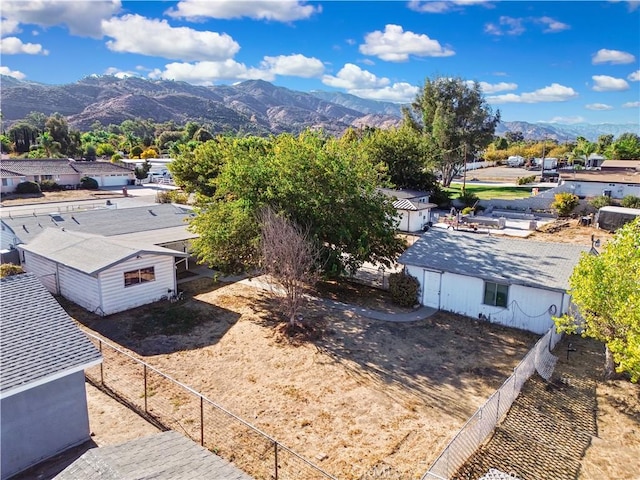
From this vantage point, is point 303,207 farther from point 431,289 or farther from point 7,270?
point 7,270

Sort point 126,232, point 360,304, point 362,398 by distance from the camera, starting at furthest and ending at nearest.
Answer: point 126,232 < point 360,304 < point 362,398

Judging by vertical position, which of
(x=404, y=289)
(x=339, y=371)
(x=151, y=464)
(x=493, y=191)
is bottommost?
(x=339, y=371)

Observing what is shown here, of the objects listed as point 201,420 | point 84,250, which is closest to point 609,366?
point 201,420

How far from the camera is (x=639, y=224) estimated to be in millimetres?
14039

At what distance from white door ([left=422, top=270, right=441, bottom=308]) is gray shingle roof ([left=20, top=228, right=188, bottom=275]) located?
1186cm

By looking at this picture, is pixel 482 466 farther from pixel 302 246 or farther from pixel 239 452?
pixel 302 246

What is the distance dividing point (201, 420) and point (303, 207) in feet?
37.7

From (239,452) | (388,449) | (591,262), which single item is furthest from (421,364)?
(239,452)

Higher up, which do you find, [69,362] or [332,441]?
[69,362]

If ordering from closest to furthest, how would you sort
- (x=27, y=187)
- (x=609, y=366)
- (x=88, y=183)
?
1. (x=609, y=366)
2. (x=27, y=187)
3. (x=88, y=183)

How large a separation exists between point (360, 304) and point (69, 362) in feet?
44.7

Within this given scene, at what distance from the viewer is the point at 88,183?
2552 inches

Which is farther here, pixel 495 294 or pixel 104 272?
pixel 104 272

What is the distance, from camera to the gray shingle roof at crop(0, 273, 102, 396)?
959 centimetres
